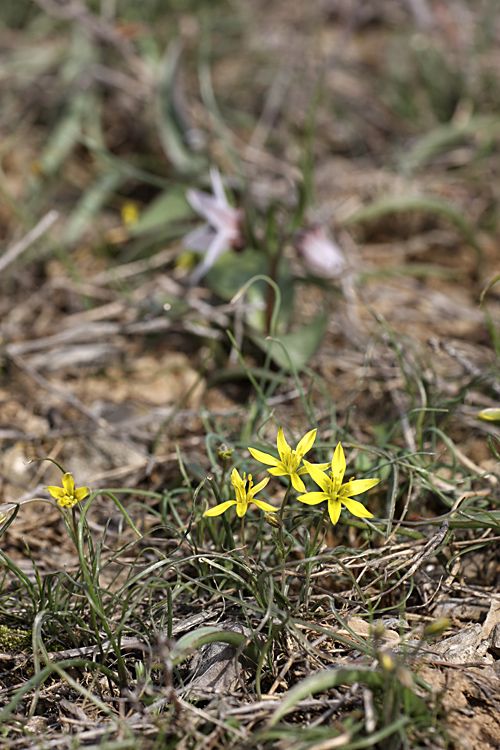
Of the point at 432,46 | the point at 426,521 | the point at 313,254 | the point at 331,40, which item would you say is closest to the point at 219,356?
the point at 313,254

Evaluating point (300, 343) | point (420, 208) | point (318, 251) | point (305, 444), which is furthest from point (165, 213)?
point (305, 444)

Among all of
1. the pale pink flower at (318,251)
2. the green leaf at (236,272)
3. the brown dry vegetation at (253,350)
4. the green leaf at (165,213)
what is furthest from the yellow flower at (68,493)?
the green leaf at (165,213)

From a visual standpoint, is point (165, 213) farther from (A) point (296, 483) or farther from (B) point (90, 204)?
(A) point (296, 483)

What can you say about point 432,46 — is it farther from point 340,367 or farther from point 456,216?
point 340,367

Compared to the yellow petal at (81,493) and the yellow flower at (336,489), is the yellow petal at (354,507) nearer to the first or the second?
the yellow flower at (336,489)

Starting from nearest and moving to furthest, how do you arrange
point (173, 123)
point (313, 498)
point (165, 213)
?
point (313, 498), point (165, 213), point (173, 123)

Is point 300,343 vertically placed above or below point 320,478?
below
